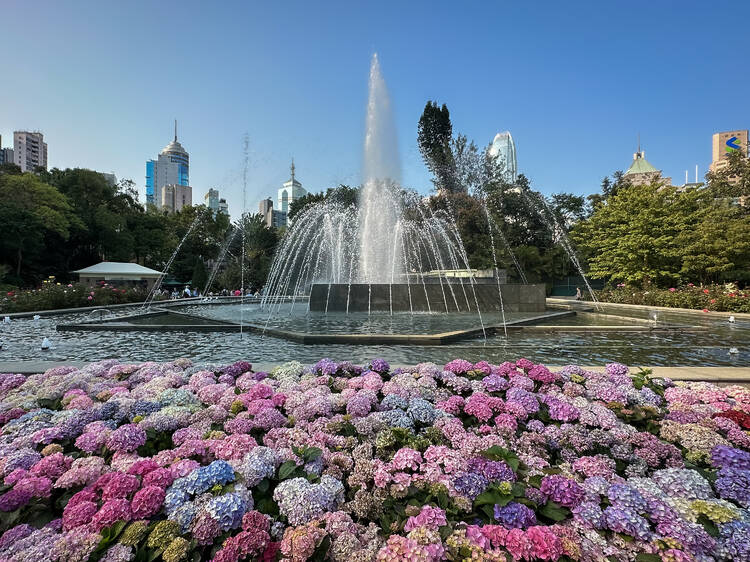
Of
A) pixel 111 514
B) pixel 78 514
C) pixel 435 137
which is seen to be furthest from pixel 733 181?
pixel 78 514

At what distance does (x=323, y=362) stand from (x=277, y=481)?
7.90ft

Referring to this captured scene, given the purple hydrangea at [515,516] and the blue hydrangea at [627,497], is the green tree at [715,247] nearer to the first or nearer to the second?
the blue hydrangea at [627,497]

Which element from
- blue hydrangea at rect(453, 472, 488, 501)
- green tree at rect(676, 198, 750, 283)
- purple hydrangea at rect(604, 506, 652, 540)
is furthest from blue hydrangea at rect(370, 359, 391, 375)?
green tree at rect(676, 198, 750, 283)

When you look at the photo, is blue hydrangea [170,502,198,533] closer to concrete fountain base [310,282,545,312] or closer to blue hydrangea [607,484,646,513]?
blue hydrangea [607,484,646,513]

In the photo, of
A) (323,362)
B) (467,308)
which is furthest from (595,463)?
(467,308)

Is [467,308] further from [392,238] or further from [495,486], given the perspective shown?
[495,486]

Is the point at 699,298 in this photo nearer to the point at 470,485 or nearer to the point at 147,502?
the point at 470,485

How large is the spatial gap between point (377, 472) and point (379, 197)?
18.2m

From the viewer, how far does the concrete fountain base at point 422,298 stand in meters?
15.5

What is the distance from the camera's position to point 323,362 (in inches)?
193

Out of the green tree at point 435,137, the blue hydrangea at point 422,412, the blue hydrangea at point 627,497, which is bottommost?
the blue hydrangea at point 627,497

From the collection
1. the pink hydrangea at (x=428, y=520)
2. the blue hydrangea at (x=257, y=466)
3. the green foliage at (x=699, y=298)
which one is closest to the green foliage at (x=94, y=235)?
the blue hydrangea at (x=257, y=466)

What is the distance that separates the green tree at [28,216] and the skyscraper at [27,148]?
130884mm

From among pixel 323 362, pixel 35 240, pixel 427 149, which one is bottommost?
pixel 323 362
